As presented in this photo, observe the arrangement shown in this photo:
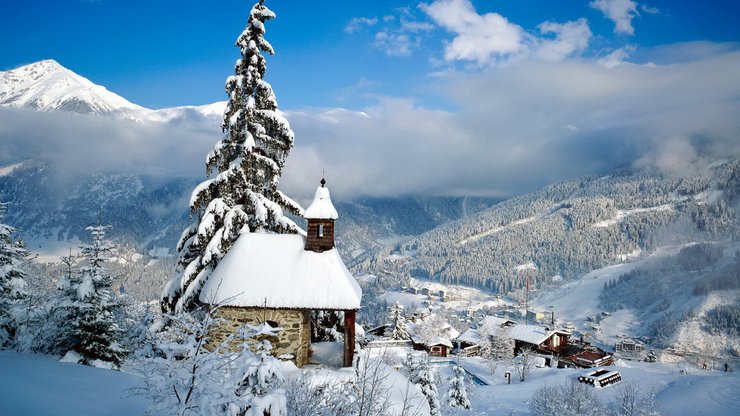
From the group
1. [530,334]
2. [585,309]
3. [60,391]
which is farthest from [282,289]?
[585,309]

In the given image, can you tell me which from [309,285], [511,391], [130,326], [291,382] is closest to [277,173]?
[309,285]

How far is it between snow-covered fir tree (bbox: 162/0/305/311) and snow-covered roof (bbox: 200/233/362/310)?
1.09 meters

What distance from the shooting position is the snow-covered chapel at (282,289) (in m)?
15.6

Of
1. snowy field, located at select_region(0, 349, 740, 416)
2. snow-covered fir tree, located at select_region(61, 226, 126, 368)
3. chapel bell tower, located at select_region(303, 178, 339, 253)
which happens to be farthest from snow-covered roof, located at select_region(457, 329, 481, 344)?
snow-covered fir tree, located at select_region(61, 226, 126, 368)

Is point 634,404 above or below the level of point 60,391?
below

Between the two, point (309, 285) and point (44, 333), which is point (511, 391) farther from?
point (44, 333)

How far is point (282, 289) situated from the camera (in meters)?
15.9

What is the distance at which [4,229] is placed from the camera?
17266 millimetres

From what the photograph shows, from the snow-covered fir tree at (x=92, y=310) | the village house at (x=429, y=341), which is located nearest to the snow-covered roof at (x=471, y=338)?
the village house at (x=429, y=341)

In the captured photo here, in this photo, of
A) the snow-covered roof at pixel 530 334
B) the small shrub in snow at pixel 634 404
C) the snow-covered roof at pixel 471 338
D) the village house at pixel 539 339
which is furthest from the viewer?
the snow-covered roof at pixel 471 338

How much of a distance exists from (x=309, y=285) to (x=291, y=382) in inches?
288

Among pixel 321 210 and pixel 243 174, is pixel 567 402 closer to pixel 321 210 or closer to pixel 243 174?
pixel 321 210

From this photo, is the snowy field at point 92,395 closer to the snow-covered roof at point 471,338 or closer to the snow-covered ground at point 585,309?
the snow-covered roof at point 471,338

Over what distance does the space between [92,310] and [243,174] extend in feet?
26.9
